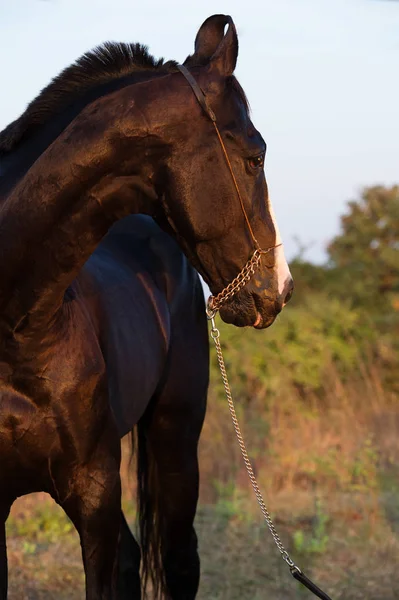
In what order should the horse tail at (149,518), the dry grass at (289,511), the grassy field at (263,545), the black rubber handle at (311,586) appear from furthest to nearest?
the dry grass at (289,511) < the grassy field at (263,545) < the horse tail at (149,518) < the black rubber handle at (311,586)

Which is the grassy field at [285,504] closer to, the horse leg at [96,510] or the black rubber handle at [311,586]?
the black rubber handle at [311,586]

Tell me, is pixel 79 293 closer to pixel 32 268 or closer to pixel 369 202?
pixel 32 268

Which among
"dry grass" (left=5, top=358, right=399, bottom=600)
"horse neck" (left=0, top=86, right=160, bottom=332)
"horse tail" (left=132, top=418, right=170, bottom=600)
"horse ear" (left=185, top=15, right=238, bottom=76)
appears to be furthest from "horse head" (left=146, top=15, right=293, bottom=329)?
"dry grass" (left=5, top=358, right=399, bottom=600)

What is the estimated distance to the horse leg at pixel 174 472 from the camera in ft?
16.5

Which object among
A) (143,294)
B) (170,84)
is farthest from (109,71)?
(143,294)

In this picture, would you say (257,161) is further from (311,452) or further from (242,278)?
(311,452)

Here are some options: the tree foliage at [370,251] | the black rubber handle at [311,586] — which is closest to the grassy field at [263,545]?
the black rubber handle at [311,586]

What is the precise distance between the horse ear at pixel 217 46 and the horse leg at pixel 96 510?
4.36ft

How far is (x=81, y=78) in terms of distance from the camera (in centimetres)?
362

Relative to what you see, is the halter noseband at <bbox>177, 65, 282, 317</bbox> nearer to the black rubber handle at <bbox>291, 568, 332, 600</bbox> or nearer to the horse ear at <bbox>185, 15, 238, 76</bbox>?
the horse ear at <bbox>185, 15, 238, 76</bbox>

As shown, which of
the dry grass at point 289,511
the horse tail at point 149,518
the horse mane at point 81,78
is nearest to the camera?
the horse mane at point 81,78

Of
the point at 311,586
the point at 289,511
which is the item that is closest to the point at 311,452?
the point at 289,511

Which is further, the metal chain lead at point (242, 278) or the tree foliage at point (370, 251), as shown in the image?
the tree foliage at point (370, 251)

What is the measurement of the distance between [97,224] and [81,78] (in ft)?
1.65
